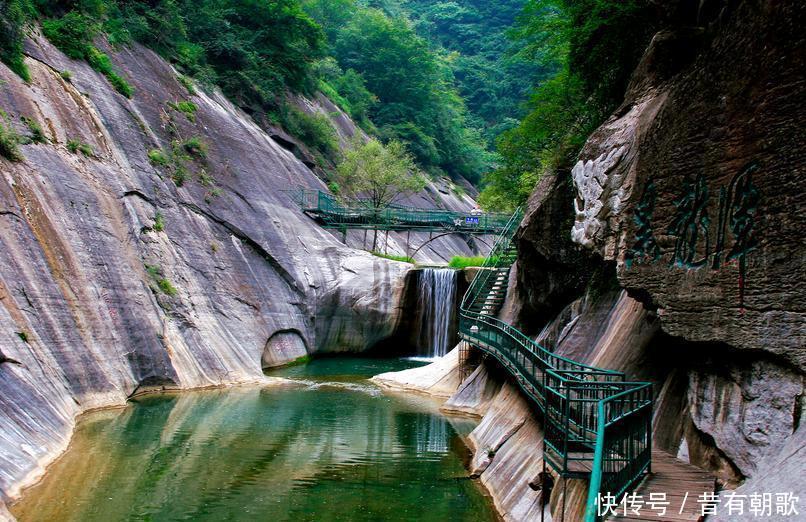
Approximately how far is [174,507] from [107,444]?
13.4 ft

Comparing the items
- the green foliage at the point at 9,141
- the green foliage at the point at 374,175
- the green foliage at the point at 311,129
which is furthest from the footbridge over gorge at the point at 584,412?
the green foliage at the point at 311,129

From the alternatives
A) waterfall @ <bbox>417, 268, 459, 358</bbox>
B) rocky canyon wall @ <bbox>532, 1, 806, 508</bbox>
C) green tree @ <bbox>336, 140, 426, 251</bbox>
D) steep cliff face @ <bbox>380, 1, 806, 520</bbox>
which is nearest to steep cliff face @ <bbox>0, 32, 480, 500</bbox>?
waterfall @ <bbox>417, 268, 459, 358</bbox>

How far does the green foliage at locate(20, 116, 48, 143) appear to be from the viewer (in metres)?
18.9

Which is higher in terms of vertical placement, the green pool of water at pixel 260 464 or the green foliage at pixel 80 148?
the green foliage at pixel 80 148

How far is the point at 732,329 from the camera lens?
7.35m

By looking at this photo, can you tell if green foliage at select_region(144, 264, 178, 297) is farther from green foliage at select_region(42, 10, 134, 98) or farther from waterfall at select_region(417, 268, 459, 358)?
waterfall at select_region(417, 268, 459, 358)

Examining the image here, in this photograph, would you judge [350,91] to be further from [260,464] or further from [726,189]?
[726,189]

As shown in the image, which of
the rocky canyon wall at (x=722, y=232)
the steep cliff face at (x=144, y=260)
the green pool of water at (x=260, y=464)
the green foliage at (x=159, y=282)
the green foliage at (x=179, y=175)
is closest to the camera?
the rocky canyon wall at (x=722, y=232)

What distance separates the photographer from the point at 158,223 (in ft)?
73.0

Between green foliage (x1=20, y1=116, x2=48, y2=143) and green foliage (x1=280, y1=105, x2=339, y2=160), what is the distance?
20742 millimetres

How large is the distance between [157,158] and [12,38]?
605cm

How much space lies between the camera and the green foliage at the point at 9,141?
1694 centimetres

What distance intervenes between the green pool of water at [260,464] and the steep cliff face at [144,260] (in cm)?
78

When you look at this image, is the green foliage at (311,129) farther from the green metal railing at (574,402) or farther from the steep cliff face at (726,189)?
the steep cliff face at (726,189)
